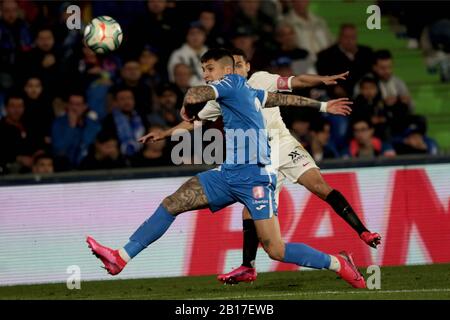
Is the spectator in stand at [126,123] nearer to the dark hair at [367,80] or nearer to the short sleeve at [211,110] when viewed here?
the dark hair at [367,80]

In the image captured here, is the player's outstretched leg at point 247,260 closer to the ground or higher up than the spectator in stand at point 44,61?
closer to the ground

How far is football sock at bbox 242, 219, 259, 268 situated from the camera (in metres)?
10.3

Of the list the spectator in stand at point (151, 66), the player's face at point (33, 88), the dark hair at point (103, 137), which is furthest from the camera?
the spectator in stand at point (151, 66)

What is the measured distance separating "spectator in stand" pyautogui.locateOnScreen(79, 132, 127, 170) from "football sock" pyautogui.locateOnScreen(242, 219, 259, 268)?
270cm

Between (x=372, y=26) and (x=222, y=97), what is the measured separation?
8.18m

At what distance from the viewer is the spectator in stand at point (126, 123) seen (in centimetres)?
1323

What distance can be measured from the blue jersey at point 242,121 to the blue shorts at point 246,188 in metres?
0.07

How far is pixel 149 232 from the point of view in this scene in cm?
939

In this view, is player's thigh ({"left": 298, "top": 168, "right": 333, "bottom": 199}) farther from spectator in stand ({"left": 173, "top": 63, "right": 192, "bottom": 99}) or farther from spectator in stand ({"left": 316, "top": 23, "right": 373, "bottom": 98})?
spectator in stand ({"left": 316, "top": 23, "right": 373, "bottom": 98})

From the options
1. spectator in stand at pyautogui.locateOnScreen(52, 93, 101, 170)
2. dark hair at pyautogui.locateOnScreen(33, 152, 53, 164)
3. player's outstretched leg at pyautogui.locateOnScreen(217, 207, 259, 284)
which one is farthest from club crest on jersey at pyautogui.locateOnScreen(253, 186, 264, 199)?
spectator in stand at pyautogui.locateOnScreen(52, 93, 101, 170)

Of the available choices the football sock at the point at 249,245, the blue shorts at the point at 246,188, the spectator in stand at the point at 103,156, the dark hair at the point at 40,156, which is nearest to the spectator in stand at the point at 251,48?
the spectator in stand at the point at 103,156

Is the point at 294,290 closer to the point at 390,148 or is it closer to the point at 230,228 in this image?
the point at 230,228

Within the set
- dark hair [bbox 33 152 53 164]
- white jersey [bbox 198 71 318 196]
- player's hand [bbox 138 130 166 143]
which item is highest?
Answer: player's hand [bbox 138 130 166 143]

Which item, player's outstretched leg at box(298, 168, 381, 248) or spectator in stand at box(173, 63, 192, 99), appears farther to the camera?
spectator in stand at box(173, 63, 192, 99)
